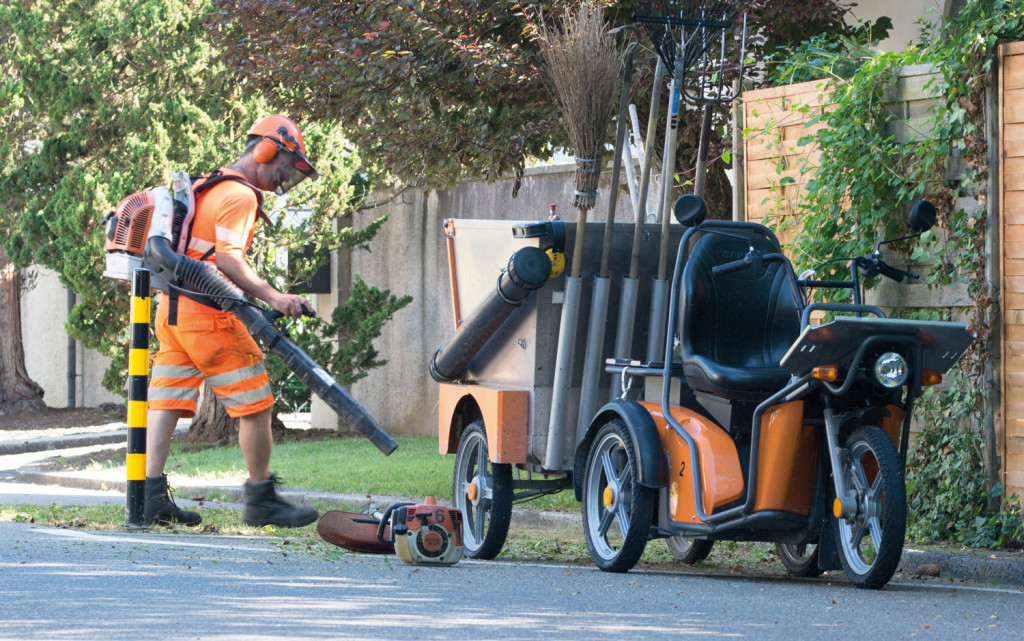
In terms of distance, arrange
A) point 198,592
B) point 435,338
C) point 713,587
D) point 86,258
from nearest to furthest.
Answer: point 198,592
point 713,587
point 86,258
point 435,338

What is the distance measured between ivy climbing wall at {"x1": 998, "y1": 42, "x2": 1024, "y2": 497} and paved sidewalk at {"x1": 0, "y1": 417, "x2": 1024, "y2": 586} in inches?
19.2

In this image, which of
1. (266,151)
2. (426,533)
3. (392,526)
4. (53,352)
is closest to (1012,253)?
(426,533)

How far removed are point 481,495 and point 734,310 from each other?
5.52 ft

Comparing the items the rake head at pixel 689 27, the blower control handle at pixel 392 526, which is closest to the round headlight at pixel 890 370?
the blower control handle at pixel 392 526

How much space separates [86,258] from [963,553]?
383 inches

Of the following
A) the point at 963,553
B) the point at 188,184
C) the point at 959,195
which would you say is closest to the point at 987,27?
the point at 959,195

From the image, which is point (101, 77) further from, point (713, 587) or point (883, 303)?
point (713, 587)

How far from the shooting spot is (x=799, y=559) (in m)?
6.54

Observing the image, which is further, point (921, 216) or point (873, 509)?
point (921, 216)

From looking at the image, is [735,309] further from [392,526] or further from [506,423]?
[392,526]

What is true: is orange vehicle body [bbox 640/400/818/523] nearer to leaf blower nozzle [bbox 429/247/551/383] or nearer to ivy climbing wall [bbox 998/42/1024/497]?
leaf blower nozzle [bbox 429/247/551/383]

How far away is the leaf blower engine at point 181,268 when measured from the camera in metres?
7.09

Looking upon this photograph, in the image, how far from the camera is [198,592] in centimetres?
495

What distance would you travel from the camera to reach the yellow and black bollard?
727 cm
